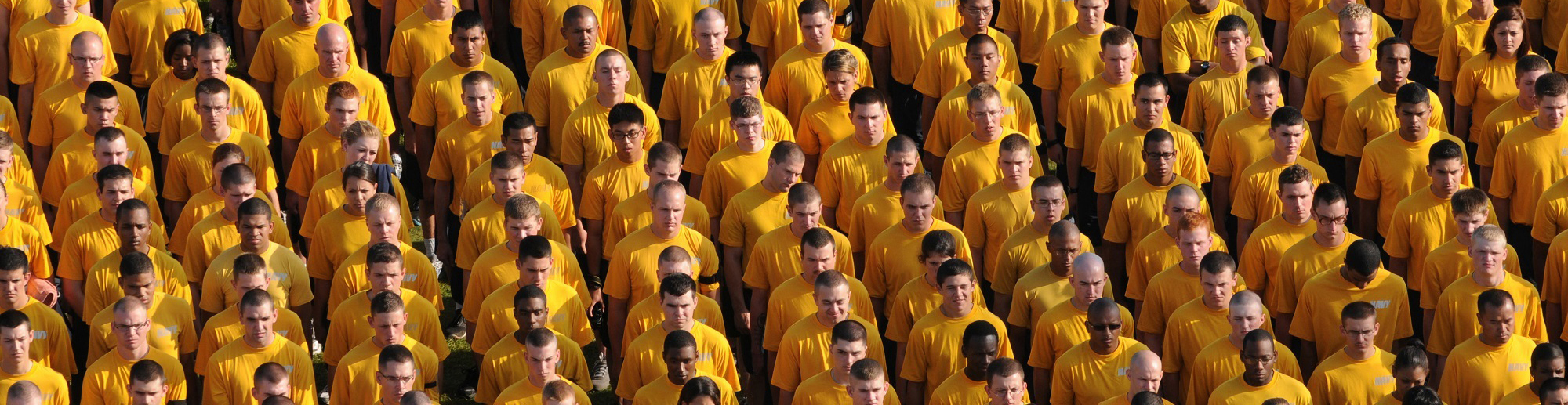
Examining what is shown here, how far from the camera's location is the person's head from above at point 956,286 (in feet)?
43.7

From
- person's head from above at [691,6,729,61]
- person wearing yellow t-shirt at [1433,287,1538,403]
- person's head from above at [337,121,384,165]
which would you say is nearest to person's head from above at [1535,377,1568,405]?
person wearing yellow t-shirt at [1433,287,1538,403]

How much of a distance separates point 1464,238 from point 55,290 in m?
7.17

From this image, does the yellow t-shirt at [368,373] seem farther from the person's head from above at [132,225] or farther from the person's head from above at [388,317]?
the person's head from above at [132,225]

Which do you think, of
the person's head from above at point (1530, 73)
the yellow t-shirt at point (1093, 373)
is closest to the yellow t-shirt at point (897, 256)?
the yellow t-shirt at point (1093, 373)

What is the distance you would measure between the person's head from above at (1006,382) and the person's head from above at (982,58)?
3091 millimetres

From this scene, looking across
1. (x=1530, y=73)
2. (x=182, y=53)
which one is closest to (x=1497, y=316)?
(x=1530, y=73)

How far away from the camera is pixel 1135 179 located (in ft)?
47.7

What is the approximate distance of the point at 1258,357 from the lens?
Result: 498 inches

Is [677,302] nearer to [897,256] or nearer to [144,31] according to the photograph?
[897,256]

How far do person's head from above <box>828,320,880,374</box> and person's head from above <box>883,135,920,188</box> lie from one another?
153 centimetres

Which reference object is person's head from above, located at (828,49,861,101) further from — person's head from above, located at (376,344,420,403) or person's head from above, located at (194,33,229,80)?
person's head from above, located at (194,33,229,80)

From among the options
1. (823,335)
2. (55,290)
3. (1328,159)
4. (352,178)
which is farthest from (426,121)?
(1328,159)

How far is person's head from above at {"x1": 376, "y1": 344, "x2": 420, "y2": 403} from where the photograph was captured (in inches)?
513

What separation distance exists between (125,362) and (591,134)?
10.0ft
